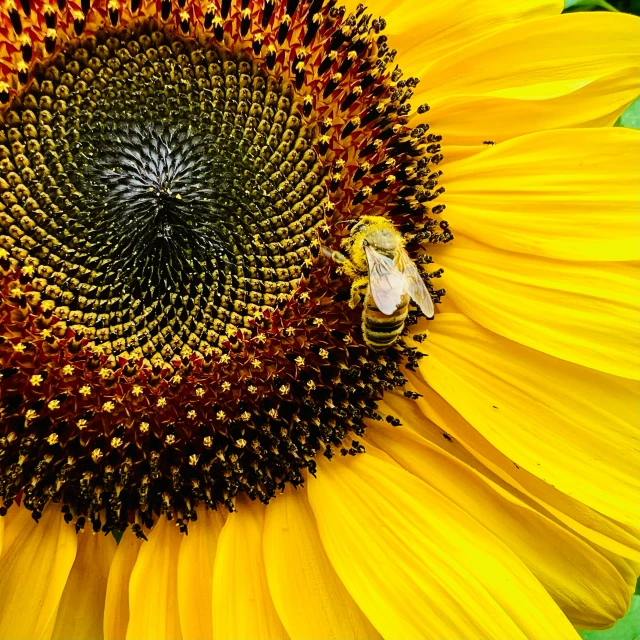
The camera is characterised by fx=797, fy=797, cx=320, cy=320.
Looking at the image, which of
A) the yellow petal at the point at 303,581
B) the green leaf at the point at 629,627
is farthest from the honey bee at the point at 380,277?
the green leaf at the point at 629,627

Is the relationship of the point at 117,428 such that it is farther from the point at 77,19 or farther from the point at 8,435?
the point at 77,19

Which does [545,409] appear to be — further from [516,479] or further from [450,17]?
[450,17]

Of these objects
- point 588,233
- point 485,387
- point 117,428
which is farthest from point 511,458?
point 117,428

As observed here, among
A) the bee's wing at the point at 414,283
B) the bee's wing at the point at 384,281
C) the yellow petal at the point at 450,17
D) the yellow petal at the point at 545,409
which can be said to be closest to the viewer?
the bee's wing at the point at 384,281

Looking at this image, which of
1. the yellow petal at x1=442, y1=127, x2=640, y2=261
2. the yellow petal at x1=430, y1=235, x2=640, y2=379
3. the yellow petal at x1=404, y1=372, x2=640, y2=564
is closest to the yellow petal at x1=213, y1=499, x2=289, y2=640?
the yellow petal at x1=404, y1=372, x2=640, y2=564

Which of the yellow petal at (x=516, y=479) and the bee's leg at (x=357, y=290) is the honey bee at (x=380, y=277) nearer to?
the bee's leg at (x=357, y=290)

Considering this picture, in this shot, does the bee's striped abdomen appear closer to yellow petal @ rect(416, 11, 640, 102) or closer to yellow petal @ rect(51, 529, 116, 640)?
yellow petal @ rect(416, 11, 640, 102)

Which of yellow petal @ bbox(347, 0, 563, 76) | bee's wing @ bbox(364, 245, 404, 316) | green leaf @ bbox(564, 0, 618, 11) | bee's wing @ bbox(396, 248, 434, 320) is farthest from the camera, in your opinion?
green leaf @ bbox(564, 0, 618, 11)
